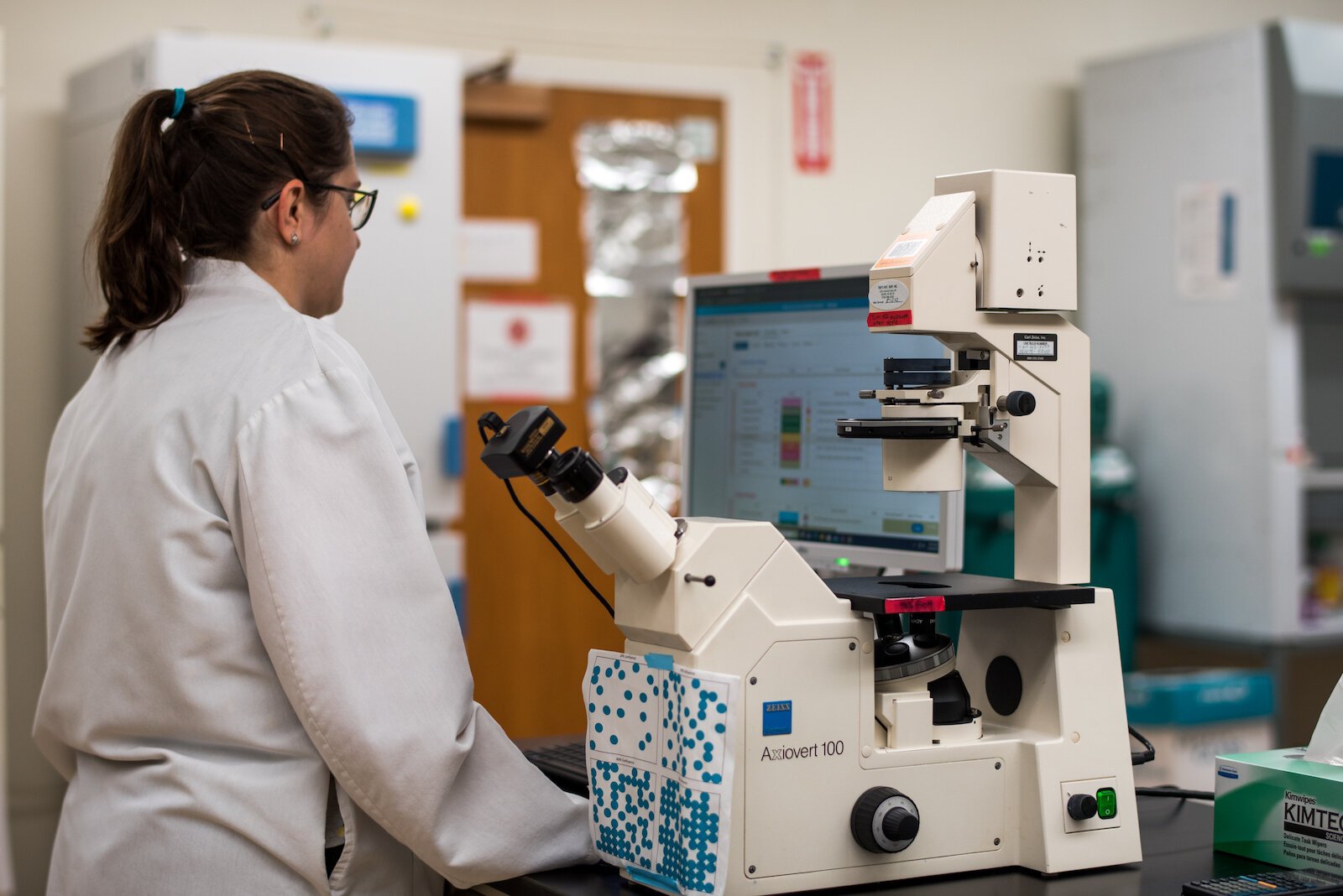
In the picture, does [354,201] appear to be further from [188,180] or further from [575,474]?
[575,474]

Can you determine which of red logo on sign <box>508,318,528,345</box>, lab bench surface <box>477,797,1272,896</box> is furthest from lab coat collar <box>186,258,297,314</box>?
red logo on sign <box>508,318,528,345</box>

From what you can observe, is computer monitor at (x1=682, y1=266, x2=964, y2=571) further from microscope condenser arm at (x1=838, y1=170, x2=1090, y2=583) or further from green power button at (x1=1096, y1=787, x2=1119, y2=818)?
green power button at (x1=1096, y1=787, x2=1119, y2=818)

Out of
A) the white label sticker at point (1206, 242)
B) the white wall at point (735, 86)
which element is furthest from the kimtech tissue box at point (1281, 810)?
the white wall at point (735, 86)

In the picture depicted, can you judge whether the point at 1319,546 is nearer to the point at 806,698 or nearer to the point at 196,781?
the point at 806,698

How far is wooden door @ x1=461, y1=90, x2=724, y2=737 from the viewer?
3420 mm

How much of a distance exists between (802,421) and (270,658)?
0.72m

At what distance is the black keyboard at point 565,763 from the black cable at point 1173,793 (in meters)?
0.59

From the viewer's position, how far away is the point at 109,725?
→ 128 cm

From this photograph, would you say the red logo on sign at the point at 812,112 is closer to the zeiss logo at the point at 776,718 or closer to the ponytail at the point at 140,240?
the ponytail at the point at 140,240

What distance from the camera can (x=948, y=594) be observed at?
1.20 metres

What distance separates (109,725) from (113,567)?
0.14 metres

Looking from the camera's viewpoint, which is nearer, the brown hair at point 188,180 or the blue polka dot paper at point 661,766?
the blue polka dot paper at point 661,766

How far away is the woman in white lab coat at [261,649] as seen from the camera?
121 centimetres

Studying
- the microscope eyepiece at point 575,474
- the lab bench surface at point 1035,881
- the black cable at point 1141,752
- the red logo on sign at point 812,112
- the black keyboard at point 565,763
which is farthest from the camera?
the red logo on sign at point 812,112
